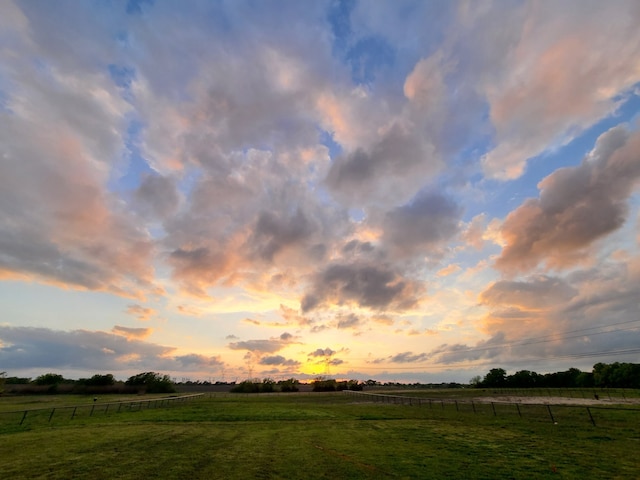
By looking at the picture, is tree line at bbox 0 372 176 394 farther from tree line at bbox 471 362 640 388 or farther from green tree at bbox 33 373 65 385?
tree line at bbox 471 362 640 388

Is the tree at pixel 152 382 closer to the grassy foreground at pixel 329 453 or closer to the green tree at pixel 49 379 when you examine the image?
the green tree at pixel 49 379

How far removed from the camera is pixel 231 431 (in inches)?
1141

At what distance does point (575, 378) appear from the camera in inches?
6299

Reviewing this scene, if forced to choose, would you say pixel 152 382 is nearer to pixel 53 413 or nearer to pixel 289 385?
pixel 289 385

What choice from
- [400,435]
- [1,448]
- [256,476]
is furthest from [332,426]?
[1,448]

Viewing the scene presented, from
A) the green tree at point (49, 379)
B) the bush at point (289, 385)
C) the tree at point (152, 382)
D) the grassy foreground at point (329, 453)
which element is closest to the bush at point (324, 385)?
the bush at point (289, 385)

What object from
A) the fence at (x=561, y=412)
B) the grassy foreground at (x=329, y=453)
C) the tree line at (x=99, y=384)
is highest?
the tree line at (x=99, y=384)

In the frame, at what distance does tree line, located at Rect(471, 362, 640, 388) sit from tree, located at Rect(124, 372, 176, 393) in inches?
6855

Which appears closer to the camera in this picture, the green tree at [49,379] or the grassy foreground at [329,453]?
the grassy foreground at [329,453]

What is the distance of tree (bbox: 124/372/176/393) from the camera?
159413mm

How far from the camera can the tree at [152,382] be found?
15941 cm

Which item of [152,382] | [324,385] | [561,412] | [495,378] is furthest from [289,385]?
[561,412]

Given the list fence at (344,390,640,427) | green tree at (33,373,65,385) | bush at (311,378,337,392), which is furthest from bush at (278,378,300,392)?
fence at (344,390,640,427)

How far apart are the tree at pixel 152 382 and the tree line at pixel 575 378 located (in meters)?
174
